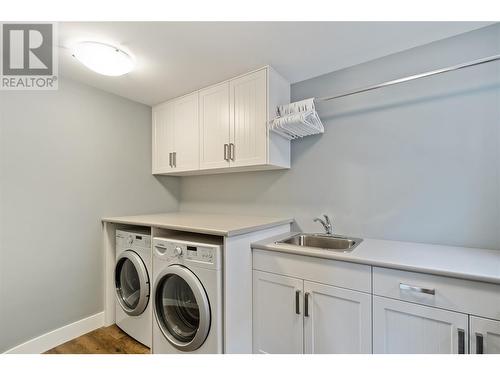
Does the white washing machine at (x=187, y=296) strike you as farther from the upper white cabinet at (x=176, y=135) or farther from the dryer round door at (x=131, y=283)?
the upper white cabinet at (x=176, y=135)

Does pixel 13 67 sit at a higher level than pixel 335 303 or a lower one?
higher

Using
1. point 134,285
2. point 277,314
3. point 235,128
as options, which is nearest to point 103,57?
point 235,128

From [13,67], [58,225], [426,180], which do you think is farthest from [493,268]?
[13,67]

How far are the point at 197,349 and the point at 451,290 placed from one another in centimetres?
145

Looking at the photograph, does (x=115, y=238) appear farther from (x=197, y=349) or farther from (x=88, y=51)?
(x=88, y=51)

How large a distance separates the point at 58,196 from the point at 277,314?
1950 millimetres

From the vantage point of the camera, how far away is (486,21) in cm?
132

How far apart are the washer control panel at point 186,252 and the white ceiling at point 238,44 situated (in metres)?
1.31

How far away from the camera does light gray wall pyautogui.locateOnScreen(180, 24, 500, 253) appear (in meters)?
1.38

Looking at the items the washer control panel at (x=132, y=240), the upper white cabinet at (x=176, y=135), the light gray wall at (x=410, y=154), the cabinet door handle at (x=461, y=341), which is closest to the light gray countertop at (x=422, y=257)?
the light gray wall at (x=410, y=154)

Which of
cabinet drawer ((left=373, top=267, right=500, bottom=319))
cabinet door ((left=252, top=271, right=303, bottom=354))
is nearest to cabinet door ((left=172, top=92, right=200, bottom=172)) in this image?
cabinet door ((left=252, top=271, right=303, bottom=354))

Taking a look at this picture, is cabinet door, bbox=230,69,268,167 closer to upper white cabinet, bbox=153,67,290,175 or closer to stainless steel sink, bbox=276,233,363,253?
upper white cabinet, bbox=153,67,290,175

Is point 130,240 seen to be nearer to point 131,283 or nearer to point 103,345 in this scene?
point 131,283

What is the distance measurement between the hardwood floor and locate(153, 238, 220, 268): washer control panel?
84 centimetres
